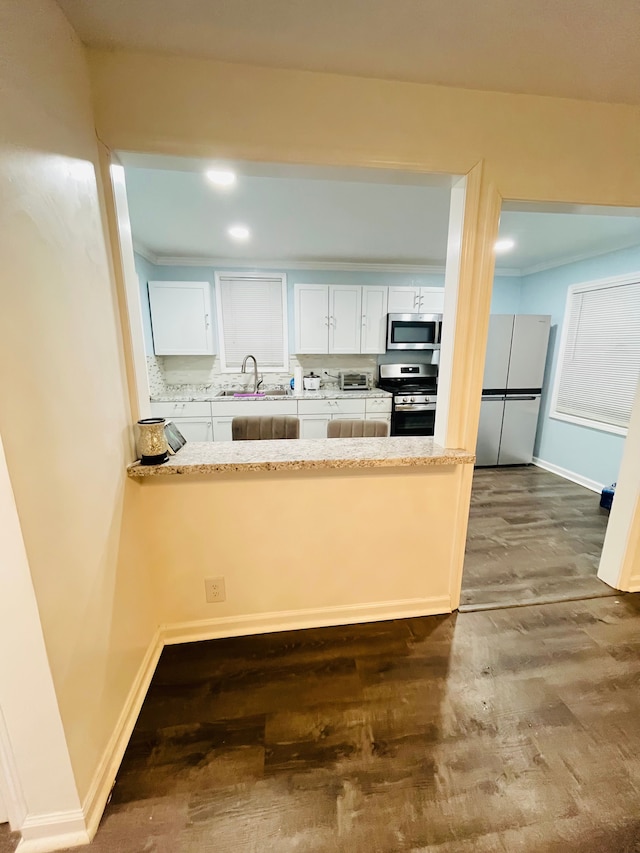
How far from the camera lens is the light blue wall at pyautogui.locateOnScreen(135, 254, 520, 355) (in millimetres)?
3691

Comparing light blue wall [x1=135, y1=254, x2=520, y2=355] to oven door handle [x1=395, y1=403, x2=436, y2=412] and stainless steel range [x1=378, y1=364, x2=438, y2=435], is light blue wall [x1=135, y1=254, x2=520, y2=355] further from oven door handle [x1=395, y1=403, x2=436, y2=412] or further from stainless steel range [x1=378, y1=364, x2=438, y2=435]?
oven door handle [x1=395, y1=403, x2=436, y2=412]

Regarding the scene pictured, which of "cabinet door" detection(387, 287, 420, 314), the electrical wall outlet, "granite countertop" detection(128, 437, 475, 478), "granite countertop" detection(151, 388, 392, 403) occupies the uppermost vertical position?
"cabinet door" detection(387, 287, 420, 314)

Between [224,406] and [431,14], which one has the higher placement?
[431,14]

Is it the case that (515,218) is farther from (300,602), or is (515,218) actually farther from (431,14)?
(300,602)

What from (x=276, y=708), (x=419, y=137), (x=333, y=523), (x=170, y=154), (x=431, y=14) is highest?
(x=431, y=14)

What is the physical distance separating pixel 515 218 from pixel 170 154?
249 centimetres

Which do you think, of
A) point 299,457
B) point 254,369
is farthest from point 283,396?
point 299,457

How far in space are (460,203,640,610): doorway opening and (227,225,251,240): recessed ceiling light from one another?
2019mm

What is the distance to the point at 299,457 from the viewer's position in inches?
59.2

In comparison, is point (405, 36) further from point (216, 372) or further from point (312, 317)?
point (216, 372)

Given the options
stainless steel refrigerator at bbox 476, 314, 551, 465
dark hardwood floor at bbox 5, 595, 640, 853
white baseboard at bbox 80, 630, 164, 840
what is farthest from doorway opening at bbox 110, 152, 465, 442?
white baseboard at bbox 80, 630, 164, 840

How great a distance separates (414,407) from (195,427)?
2.48 meters

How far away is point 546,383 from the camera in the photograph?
3980mm

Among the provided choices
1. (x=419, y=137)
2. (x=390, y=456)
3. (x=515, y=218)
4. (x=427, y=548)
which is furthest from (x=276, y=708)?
(x=515, y=218)
